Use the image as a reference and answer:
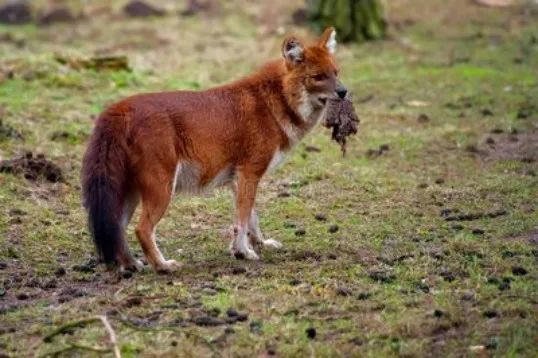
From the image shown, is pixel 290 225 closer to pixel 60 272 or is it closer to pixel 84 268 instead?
pixel 84 268

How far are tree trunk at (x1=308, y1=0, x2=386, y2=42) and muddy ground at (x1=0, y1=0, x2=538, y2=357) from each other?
0.42 metres

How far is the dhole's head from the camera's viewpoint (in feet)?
28.5

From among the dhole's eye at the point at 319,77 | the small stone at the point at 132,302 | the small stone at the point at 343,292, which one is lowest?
the small stone at the point at 343,292

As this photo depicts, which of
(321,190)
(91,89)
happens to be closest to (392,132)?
(321,190)

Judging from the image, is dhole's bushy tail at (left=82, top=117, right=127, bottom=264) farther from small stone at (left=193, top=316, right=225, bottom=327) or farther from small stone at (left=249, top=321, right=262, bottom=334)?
small stone at (left=249, top=321, right=262, bottom=334)

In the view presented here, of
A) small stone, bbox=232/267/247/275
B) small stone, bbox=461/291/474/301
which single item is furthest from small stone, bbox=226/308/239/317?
small stone, bbox=461/291/474/301

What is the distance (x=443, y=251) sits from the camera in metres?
8.34

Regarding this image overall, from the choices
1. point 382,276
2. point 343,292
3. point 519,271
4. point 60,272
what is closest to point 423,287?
point 382,276

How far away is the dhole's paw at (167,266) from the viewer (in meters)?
7.98

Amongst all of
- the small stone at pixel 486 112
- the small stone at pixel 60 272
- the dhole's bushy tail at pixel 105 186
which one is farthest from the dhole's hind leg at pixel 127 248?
the small stone at pixel 486 112

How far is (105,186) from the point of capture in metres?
7.69

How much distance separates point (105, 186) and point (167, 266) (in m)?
0.79

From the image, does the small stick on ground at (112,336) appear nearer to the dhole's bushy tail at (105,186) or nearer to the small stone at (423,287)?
the dhole's bushy tail at (105,186)

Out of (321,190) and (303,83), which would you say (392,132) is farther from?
(303,83)
